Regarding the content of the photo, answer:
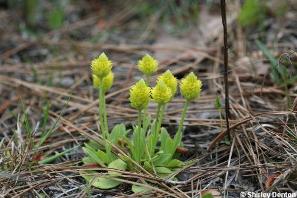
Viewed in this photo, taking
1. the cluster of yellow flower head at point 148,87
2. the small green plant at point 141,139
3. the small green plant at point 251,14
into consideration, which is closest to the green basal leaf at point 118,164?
the small green plant at point 141,139

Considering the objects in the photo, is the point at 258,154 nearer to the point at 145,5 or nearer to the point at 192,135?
the point at 192,135

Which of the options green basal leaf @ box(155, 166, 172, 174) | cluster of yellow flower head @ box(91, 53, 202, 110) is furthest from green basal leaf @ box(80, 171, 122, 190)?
cluster of yellow flower head @ box(91, 53, 202, 110)

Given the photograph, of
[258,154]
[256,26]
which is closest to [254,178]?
[258,154]

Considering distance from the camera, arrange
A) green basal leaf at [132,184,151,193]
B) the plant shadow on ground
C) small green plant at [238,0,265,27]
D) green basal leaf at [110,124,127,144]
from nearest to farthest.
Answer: green basal leaf at [132,184,151,193] < the plant shadow on ground < green basal leaf at [110,124,127,144] < small green plant at [238,0,265,27]

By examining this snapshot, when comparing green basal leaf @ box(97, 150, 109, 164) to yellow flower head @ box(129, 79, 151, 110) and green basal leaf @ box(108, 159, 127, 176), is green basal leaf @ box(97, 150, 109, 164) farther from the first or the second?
yellow flower head @ box(129, 79, 151, 110)

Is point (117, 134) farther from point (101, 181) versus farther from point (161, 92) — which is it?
point (161, 92)

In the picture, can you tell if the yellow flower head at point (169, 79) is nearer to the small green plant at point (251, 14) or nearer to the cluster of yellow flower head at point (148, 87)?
the cluster of yellow flower head at point (148, 87)

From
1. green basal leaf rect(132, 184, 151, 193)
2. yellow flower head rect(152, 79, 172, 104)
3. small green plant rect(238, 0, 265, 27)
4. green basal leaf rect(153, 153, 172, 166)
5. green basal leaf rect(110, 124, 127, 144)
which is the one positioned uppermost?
small green plant rect(238, 0, 265, 27)

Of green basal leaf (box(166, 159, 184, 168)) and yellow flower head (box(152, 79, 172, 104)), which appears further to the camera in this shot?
green basal leaf (box(166, 159, 184, 168))
